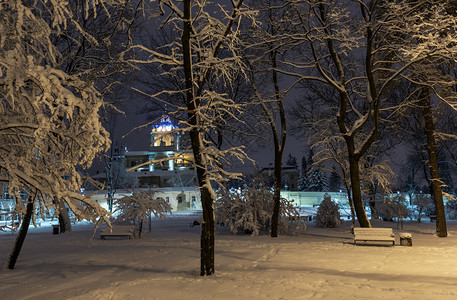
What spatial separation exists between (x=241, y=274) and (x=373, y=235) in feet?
24.6

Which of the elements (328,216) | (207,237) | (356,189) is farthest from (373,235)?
(328,216)

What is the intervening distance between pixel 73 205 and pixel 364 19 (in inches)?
506

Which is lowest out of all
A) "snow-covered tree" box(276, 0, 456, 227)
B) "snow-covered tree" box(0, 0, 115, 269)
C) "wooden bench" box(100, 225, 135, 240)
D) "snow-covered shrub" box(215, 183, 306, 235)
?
"wooden bench" box(100, 225, 135, 240)

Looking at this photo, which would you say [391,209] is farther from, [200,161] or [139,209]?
[200,161]

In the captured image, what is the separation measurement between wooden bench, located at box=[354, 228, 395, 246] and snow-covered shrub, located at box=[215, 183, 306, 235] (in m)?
4.86

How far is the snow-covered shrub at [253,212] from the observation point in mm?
18797

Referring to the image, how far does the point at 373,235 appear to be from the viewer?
1392 centimetres

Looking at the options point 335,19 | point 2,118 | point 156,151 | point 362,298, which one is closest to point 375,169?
point 335,19

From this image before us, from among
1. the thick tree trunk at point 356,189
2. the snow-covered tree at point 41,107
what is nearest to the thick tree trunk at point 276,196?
the thick tree trunk at point 356,189

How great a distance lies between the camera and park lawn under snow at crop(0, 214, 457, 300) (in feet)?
Result: 22.2

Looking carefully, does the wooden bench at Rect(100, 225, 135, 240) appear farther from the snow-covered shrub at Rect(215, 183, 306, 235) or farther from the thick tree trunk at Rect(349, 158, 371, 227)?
the thick tree trunk at Rect(349, 158, 371, 227)

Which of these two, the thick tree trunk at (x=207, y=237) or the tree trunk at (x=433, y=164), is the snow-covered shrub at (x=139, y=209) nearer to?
the thick tree trunk at (x=207, y=237)

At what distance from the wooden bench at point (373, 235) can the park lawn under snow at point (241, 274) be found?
988 millimetres

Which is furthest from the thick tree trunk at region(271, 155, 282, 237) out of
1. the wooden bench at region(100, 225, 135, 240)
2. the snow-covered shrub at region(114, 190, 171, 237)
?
the wooden bench at region(100, 225, 135, 240)
